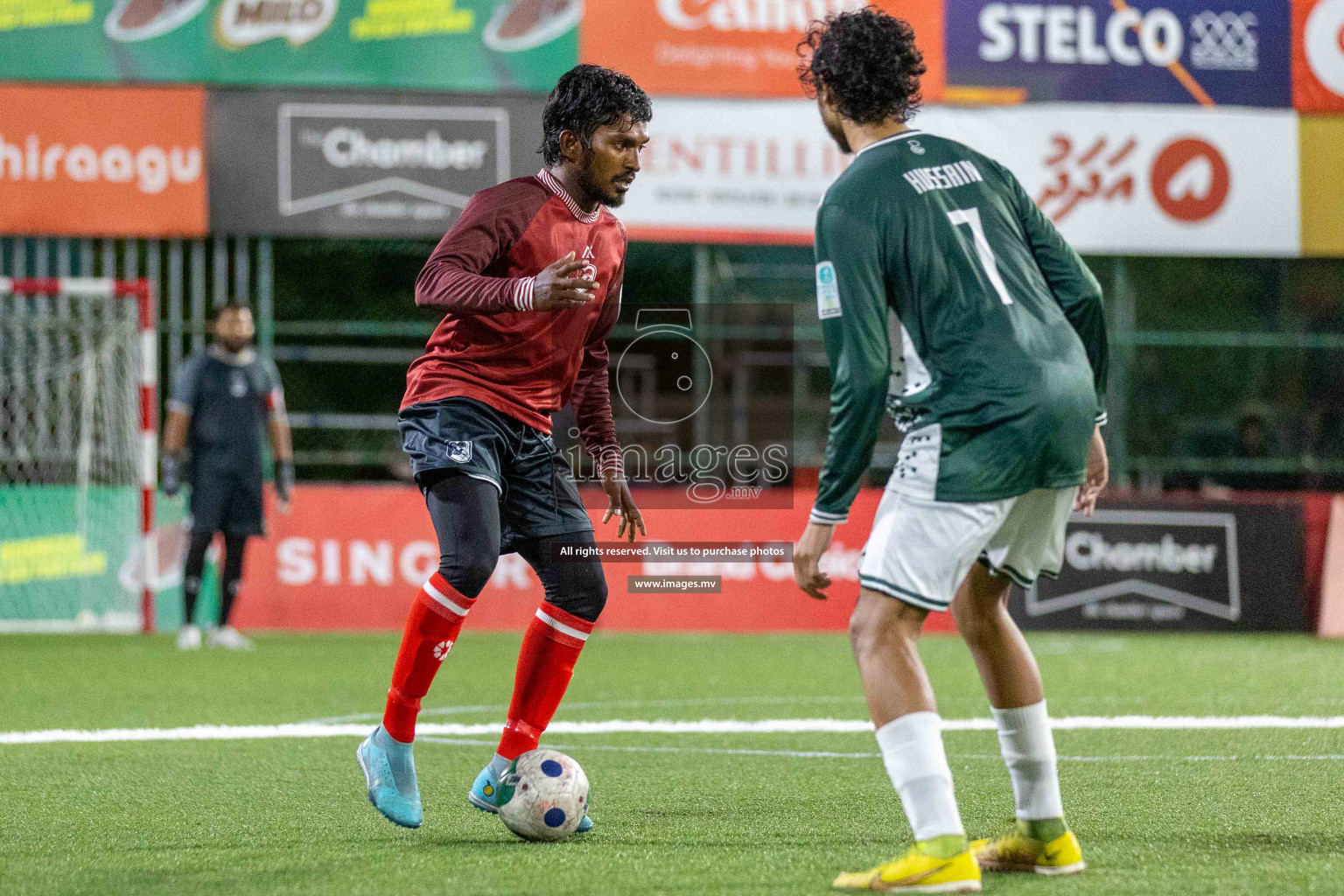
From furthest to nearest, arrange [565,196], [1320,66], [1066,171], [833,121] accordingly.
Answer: [1320,66]
[1066,171]
[565,196]
[833,121]

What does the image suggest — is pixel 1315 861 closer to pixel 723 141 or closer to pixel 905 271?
pixel 905 271

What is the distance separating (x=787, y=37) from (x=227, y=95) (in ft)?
16.8

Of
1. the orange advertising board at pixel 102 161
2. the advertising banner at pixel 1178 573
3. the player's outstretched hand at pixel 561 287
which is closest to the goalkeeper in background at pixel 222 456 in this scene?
the orange advertising board at pixel 102 161

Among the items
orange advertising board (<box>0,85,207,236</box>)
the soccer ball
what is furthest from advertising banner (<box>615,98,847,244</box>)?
the soccer ball

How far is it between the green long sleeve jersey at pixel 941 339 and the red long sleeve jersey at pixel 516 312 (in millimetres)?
1112

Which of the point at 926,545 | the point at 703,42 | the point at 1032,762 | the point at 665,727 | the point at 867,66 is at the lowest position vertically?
the point at 665,727

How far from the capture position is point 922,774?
149 inches

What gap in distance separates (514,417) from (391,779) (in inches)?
43.7

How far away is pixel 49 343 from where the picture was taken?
1423 cm

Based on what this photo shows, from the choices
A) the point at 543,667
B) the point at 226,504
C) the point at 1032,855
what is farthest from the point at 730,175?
the point at 1032,855

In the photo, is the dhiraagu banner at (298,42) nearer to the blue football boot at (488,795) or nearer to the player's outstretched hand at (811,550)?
the blue football boot at (488,795)

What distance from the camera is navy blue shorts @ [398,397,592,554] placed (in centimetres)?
483

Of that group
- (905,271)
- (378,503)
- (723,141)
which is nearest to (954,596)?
(905,271)

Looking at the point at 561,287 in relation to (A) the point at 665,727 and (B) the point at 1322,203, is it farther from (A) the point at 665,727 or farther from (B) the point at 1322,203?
(B) the point at 1322,203
